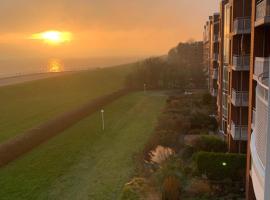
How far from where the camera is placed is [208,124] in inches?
1147

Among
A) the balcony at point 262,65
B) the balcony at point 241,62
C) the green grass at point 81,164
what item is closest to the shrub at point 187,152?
the green grass at point 81,164

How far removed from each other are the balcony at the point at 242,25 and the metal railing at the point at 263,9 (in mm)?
5217

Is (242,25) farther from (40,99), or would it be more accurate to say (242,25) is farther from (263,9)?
(40,99)

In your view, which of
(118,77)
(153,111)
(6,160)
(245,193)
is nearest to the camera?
(245,193)

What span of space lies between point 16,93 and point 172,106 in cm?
3575

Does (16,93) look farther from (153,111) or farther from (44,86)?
(153,111)

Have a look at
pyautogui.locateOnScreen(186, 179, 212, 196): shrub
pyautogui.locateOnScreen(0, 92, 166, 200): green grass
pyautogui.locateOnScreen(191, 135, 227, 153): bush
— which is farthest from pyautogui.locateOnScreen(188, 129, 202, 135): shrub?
pyautogui.locateOnScreen(186, 179, 212, 196): shrub

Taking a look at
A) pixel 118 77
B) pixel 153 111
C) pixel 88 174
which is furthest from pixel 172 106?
pixel 118 77

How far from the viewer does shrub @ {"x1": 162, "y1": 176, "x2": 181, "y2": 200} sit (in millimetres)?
15109

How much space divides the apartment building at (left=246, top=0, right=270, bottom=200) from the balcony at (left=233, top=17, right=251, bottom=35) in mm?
4486

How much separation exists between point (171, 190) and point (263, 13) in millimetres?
8872

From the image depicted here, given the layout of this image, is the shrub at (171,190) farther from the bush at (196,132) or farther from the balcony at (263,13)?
the bush at (196,132)

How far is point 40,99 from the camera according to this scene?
55.7m

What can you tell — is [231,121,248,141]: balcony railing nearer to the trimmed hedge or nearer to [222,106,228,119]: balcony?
the trimmed hedge
